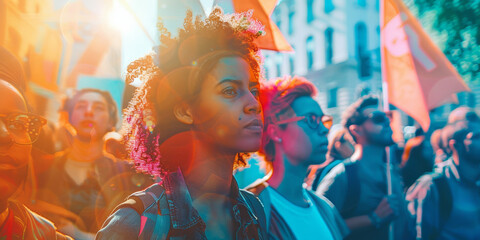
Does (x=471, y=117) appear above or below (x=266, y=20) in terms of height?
below

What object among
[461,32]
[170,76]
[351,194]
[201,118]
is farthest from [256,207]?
[461,32]

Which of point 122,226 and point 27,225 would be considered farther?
point 27,225

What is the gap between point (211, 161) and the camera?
1564mm

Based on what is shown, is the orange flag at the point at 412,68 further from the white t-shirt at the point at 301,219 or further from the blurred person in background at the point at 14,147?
the blurred person in background at the point at 14,147

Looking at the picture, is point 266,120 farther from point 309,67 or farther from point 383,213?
point 309,67

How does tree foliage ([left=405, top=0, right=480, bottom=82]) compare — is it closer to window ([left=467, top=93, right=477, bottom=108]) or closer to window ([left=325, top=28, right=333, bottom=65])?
window ([left=467, top=93, right=477, bottom=108])

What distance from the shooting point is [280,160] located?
102 inches

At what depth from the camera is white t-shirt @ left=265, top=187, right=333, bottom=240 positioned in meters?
2.19

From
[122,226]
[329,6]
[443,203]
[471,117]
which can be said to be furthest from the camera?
[329,6]

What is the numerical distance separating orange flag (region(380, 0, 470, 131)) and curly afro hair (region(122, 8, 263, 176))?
239cm

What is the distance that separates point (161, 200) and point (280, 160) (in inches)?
54.7

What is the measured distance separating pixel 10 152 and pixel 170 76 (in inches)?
26.5

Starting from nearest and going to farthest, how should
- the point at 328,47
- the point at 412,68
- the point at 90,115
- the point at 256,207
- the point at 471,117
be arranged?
1. the point at 256,207
2. the point at 90,115
3. the point at 412,68
4. the point at 471,117
5. the point at 328,47

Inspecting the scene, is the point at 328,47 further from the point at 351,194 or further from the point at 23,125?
the point at 23,125
